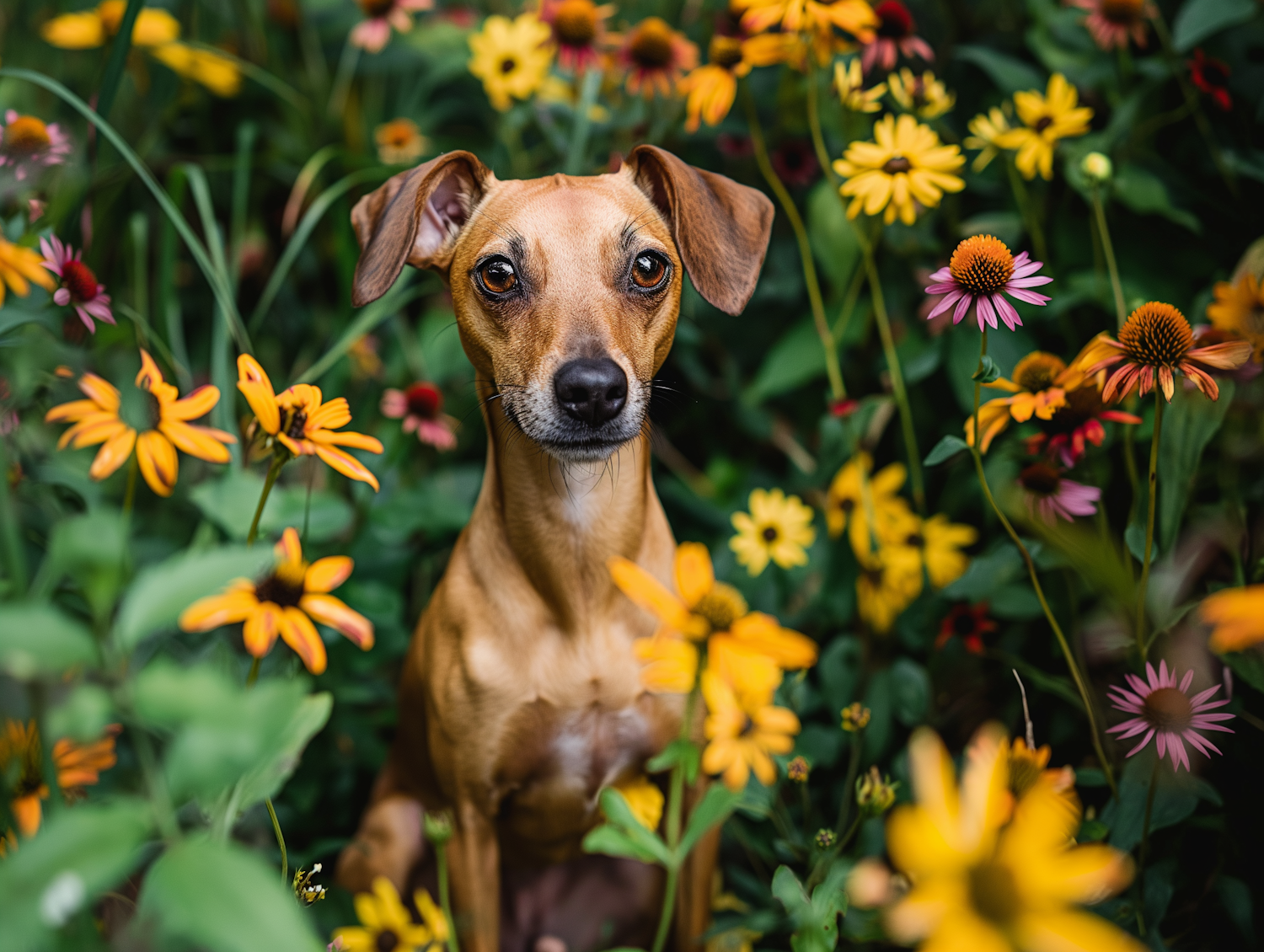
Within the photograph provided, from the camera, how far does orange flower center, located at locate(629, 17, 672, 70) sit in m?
2.20

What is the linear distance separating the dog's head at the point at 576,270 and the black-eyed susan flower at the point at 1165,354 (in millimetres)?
712

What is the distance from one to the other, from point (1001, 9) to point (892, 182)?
1264mm

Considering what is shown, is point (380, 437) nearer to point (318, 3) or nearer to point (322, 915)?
point (322, 915)

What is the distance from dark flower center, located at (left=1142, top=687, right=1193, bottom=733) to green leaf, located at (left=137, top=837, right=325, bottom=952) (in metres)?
1.33

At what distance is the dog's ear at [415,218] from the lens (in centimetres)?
168

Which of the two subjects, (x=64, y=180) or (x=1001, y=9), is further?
(x=1001, y=9)

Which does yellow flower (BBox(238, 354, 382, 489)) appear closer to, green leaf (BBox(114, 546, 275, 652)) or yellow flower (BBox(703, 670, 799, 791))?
green leaf (BBox(114, 546, 275, 652))

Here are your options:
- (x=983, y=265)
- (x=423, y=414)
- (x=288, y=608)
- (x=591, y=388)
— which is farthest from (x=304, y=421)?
(x=983, y=265)

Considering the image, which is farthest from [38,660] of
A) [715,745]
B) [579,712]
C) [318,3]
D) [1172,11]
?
[318,3]

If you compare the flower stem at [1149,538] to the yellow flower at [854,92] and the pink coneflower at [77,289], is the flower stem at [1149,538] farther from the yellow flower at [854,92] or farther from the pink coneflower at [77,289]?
the pink coneflower at [77,289]

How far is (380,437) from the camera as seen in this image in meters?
2.46

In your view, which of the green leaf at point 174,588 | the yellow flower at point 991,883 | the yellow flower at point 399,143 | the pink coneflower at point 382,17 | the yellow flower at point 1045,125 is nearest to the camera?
the yellow flower at point 991,883

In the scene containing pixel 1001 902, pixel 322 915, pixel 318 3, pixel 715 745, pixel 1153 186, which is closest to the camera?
pixel 1001 902

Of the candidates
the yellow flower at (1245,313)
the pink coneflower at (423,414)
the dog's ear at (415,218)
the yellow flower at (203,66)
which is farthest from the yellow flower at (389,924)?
the yellow flower at (203,66)
